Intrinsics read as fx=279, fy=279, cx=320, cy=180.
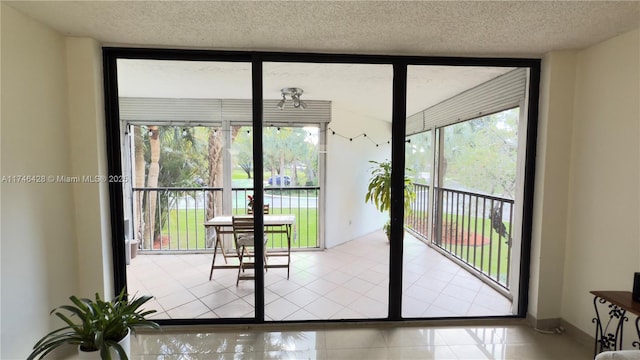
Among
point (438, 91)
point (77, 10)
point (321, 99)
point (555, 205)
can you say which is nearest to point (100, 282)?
point (77, 10)

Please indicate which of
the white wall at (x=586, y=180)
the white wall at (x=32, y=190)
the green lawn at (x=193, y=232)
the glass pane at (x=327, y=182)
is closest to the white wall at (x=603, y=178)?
the white wall at (x=586, y=180)

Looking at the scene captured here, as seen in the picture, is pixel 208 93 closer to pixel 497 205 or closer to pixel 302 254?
pixel 302 254

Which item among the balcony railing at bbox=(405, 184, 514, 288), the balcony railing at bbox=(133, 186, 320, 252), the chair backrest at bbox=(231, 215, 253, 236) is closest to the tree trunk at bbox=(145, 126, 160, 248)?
the balcony railing at bbox=(133, 186, 320, 252)

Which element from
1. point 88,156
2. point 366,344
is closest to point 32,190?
point 88,156

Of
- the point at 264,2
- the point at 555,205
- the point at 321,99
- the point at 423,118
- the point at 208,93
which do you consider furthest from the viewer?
the point at 423,118

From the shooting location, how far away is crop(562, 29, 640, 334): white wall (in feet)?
5.70

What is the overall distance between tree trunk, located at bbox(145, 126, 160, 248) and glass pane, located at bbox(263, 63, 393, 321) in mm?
1545

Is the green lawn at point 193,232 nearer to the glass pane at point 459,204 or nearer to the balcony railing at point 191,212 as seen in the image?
the balcony railing at point 191,212

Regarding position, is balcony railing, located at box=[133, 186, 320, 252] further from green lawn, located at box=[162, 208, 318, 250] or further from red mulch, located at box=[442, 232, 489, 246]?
red mulch, located at box=[442, 232, 489, 246]

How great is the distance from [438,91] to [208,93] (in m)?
2.82

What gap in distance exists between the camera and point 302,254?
4.05m

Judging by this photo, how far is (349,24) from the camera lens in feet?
5.45

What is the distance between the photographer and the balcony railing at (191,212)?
4055mm

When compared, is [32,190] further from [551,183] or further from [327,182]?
[551,183]
